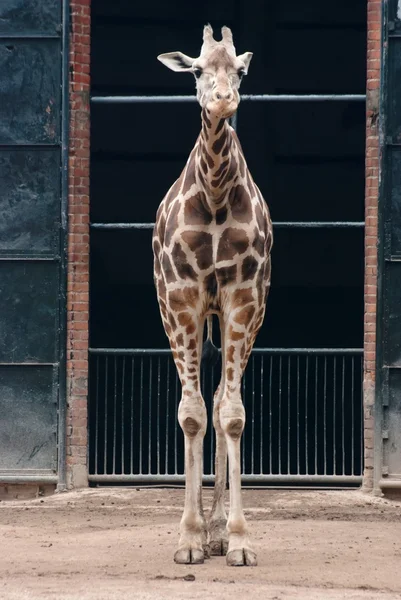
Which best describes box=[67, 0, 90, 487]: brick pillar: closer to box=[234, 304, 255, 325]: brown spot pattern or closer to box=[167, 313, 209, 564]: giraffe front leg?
box=[167, 313, 209, 564]: giraffe front leg

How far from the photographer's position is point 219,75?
664cm

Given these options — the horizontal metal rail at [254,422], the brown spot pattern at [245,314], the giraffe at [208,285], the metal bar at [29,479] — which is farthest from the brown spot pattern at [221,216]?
the metal bar at [29,479]

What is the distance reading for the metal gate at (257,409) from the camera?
10680mm

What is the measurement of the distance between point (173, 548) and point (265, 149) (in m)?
10.5

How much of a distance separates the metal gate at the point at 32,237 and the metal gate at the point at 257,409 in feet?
1.35

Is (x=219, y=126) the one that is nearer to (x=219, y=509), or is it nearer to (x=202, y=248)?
(x=202, y=248)

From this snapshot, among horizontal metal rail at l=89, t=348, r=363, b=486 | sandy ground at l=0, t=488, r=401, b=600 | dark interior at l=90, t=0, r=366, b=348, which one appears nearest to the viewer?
sandy ground at l=0, t=488, r=401, b=600

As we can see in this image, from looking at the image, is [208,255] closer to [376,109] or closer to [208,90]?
[208,90]

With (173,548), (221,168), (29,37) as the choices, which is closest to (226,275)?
(221,168)

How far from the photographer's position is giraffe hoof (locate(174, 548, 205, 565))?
7051 mm

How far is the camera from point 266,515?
955 cm

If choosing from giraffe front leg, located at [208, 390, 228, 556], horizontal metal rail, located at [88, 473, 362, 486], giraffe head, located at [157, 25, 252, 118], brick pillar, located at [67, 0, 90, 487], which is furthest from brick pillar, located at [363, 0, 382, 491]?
giraffe head, located at [157, 25, 252, 118]

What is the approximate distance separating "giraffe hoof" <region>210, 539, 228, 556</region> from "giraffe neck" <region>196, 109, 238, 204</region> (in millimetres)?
2123

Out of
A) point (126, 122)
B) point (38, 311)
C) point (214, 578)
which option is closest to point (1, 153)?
point (38, 311)
